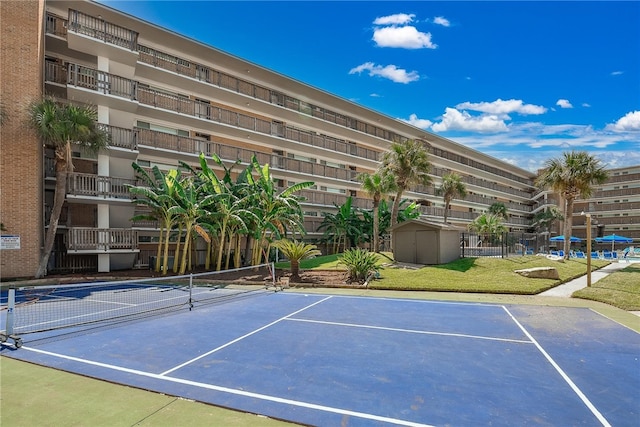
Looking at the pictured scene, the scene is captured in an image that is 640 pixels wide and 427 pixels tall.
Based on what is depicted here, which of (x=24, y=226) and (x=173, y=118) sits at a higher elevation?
(x=173, y=118)

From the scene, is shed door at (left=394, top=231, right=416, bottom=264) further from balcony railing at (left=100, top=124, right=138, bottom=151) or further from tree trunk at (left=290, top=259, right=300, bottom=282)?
balcony railing at (left=100, top=124, right=138, bottom=151)

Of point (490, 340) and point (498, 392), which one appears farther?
point (490, 340)

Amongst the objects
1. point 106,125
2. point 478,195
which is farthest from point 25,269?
point 478,195

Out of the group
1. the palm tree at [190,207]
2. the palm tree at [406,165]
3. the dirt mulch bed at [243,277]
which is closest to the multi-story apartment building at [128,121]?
the dirt mulch bed at [243,277]

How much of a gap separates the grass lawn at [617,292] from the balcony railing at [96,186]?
25565 mm

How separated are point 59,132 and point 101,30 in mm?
8484

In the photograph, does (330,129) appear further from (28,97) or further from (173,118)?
(28,97)

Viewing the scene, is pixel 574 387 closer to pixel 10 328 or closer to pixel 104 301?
pixel 10 328

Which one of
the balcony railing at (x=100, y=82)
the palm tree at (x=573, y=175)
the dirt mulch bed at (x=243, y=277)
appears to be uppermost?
the balcony railing at (x=100, y=82)

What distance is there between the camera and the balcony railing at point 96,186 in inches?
867

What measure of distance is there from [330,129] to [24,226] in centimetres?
2985

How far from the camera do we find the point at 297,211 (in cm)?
2575

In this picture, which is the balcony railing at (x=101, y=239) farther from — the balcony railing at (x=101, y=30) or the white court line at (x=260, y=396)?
the white court line at (x=260, y=396)

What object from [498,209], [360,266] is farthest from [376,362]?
[498,209]
